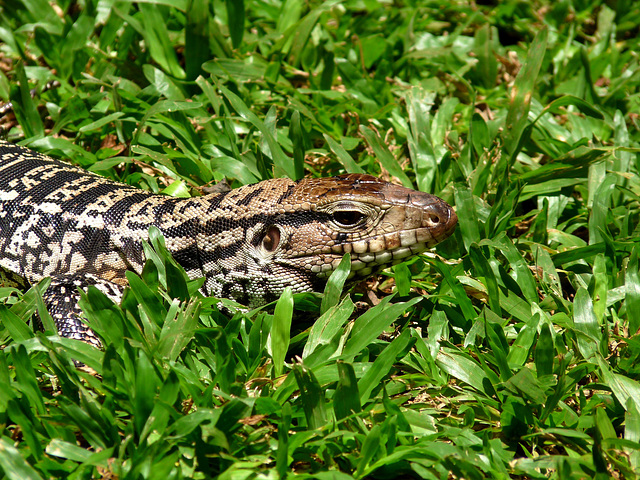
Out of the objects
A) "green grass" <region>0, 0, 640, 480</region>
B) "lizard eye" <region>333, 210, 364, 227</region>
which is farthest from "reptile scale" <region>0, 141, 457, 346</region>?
"green grass" <region>0, 0, 640, 480</region>

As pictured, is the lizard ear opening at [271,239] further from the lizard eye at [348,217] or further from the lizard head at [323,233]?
the lizard eye at [348,217]

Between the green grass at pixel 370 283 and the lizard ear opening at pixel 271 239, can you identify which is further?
the lizard ear opening at pixel 271 239

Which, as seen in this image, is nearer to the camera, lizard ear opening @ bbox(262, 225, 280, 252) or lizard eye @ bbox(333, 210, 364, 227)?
lizard eye @ bbox(333, 210, 364, 227)

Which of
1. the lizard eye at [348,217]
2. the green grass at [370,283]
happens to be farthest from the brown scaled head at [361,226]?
the green grass at [370,283]

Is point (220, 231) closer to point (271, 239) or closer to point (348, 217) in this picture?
point (271, 239)

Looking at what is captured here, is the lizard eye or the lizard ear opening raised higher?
the lizard eye

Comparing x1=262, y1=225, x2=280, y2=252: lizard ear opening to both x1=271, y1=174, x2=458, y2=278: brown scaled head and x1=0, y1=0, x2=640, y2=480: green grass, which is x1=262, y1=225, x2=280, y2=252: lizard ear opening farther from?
x1=0, y1=0, x2=640, y2=480: green grass
